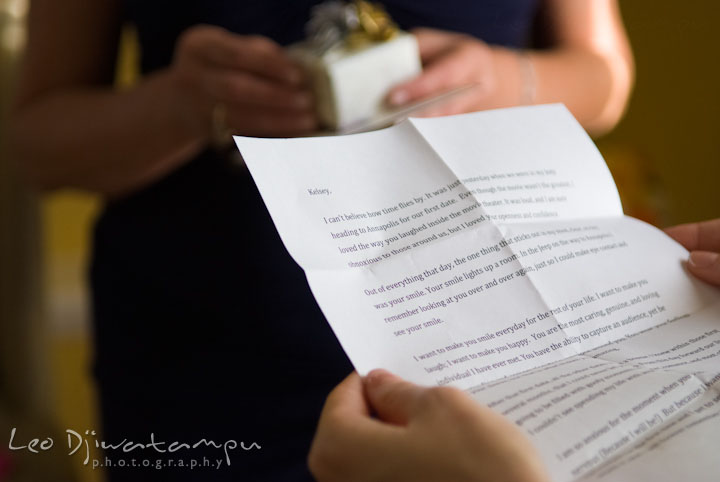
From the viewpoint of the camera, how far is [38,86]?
2.42 feet

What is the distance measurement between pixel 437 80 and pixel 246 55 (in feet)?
0.55

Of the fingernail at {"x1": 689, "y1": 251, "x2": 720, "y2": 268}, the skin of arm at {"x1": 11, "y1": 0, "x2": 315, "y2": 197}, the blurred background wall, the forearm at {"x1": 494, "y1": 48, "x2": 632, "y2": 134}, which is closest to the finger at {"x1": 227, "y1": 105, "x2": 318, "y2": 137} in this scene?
the skin of arm at {"x1": 11, "y1": 0, "x2": 315, "y2": 197}

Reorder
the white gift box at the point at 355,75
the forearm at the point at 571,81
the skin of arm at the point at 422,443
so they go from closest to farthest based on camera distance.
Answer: the skin of arm at the point at 422,443 → the white gift box at the point at 355,75 → the forearm at the point at 571,81

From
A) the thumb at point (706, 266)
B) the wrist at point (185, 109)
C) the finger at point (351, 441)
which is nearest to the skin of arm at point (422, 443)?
the finger at point (351, 441)

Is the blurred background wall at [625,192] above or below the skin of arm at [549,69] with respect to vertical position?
below

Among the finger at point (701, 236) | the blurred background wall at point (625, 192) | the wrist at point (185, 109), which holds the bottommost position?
the blurred background wall at point (625, 192)

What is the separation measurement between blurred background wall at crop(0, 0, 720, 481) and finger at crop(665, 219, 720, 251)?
3.05 feet

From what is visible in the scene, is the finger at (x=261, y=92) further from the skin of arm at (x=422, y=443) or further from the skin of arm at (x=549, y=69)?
the skin of arm at (x=422, y=443)

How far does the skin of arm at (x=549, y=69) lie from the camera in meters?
0.61

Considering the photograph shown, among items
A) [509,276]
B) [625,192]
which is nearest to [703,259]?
[509,276]

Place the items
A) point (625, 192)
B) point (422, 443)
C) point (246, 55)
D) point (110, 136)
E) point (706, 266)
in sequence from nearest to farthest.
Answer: point (422, 443) < point (706, 266) < point (246, 55) < point (110, 136) < point (625, 192)

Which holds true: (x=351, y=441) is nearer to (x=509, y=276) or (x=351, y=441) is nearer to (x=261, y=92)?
(x=509, y=276)

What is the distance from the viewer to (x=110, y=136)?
2.23 ft

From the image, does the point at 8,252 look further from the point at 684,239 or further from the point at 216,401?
the point at 684,239
